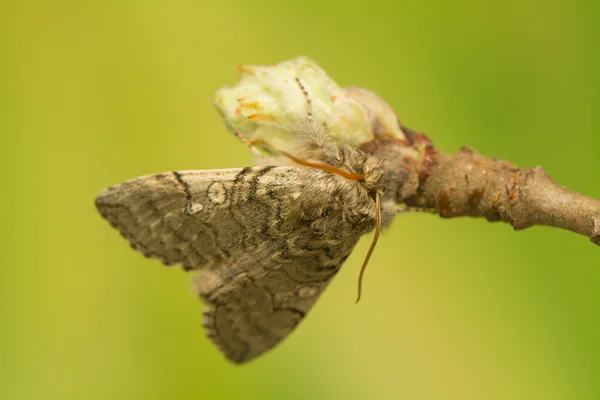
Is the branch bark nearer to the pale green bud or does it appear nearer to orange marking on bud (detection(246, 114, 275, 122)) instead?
the pale green bud

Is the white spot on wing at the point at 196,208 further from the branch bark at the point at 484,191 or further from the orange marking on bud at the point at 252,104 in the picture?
the branch bark at the point at 484,191

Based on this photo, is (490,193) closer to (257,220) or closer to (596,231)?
(596,231)

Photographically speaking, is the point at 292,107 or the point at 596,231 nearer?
the point at 596,231

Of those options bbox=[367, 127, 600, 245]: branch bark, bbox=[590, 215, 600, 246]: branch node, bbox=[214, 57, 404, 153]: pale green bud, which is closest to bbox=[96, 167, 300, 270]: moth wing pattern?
bbox=[214, 57, 404, 153]: pale green bud

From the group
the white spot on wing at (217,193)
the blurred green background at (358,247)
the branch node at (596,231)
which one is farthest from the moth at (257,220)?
the blurred green background at (358,247)

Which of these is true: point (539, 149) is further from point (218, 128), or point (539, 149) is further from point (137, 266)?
point (137, 266)

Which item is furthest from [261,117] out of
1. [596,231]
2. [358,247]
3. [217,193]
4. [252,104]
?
[358,247]

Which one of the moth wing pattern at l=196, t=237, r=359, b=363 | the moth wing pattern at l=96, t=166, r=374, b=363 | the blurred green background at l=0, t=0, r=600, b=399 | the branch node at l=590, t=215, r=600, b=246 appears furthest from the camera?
the blurred green background at l=0, t=0, r=600, b=399
